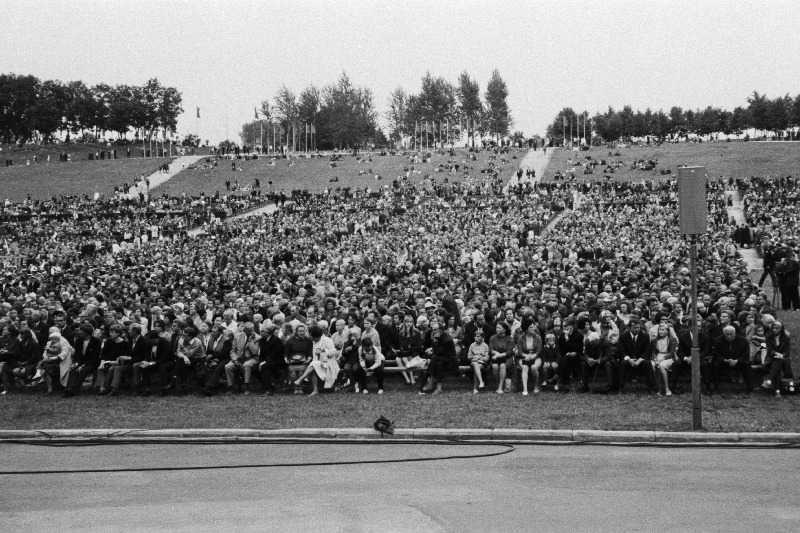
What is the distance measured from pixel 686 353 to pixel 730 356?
0.67m

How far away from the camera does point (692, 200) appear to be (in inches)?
428

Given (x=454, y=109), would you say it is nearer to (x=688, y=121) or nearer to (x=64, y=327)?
(x=688, y=121)

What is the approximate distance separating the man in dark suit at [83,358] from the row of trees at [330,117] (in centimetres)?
10363

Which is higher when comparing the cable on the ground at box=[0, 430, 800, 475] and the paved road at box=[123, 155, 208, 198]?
the paved road at box=[123, 155, 208, 198]

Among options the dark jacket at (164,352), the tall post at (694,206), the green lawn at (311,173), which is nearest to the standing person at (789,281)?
the tall post at (694,206)

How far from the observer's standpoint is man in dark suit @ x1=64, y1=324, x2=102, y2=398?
15.2 m

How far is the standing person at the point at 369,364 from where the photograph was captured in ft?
47.7

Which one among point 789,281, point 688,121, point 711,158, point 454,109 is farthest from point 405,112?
point 789,281

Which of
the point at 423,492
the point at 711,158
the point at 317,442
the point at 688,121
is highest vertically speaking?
the point at 688,121

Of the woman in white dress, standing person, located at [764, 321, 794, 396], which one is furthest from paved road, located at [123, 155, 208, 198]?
standing person, located at [764, 321, 794, 396]

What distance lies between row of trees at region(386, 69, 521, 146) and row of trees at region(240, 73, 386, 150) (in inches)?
193

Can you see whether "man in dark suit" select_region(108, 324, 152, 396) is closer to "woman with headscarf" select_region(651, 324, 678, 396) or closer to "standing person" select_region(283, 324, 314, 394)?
"standing person" select_region(283, 324, 314, 394)

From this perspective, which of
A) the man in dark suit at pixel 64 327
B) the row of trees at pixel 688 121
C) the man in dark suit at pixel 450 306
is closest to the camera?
the man in dark suit at pixel 64 327

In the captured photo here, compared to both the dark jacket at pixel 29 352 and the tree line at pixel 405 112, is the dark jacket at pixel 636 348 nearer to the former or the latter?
the dark jacket at pixel 29 352
